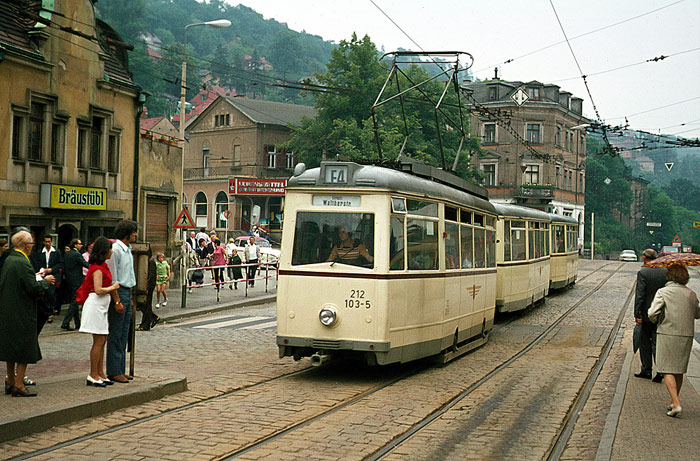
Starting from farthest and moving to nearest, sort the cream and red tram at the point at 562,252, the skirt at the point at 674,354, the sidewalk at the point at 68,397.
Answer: the cream and red tram at the point at 562,252 → the skirt at the point at 674,354 → the sidewalk at the point at 68,397

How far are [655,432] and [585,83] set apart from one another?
82.2ft

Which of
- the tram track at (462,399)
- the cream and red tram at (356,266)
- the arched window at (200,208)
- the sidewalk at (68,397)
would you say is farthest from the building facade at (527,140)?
the sidewalk at (68,397)

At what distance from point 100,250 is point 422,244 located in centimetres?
460

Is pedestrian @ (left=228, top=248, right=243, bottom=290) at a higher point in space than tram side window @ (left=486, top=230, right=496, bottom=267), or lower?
lower

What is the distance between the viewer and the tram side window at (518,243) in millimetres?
21016

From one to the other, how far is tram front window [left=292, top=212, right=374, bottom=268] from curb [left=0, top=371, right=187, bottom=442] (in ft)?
7.64

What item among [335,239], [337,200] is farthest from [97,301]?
[337,200]

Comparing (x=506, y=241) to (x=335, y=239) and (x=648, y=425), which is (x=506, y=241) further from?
(x=648, y=425)

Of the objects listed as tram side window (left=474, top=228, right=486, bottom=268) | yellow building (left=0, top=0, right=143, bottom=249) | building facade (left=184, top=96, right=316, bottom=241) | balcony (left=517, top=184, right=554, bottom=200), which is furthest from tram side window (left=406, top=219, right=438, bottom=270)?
balcony (left=517, top=184, right=554, bottom=200)

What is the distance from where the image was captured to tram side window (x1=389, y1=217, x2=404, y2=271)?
10836 mm

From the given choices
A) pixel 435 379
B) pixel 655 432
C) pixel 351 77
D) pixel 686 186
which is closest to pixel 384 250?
pixel 435 379

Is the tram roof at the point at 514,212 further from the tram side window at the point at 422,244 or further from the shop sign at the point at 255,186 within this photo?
the shop sign at the point at 255,186

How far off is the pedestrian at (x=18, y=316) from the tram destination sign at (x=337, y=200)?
12.5ft

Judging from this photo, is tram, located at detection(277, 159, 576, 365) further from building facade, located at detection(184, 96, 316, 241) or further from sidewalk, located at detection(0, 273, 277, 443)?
building facade, located at detection(184, 96, 316, 241)
